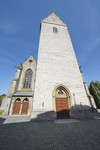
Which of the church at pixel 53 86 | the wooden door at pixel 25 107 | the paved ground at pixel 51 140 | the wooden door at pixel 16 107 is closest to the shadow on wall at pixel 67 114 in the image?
the church at pixel 53 86

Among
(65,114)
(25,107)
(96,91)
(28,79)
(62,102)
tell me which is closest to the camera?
(65,114)

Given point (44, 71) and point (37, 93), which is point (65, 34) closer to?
point (44, 71)

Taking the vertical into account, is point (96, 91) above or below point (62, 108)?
above

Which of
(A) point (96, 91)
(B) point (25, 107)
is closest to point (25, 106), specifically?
(B) point (25, 107)

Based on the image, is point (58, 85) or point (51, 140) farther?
point (58, 85)

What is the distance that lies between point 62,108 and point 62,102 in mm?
660

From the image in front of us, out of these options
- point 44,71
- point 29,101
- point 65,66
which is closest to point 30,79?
point 29,101

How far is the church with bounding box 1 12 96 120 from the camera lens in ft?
25.5

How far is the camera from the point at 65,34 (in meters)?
14.3

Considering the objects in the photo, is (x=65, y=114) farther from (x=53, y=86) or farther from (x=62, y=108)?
(x=53, y=86)

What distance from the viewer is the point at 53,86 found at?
8.77 meters

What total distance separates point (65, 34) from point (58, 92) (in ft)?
39.2

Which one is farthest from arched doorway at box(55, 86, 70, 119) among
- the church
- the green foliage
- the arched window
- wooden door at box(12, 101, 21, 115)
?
the green foliage

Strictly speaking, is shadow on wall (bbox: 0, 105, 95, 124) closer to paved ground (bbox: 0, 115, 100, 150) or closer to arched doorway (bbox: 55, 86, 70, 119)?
arched doorway (bbox: 55, 86, 70, 119)
